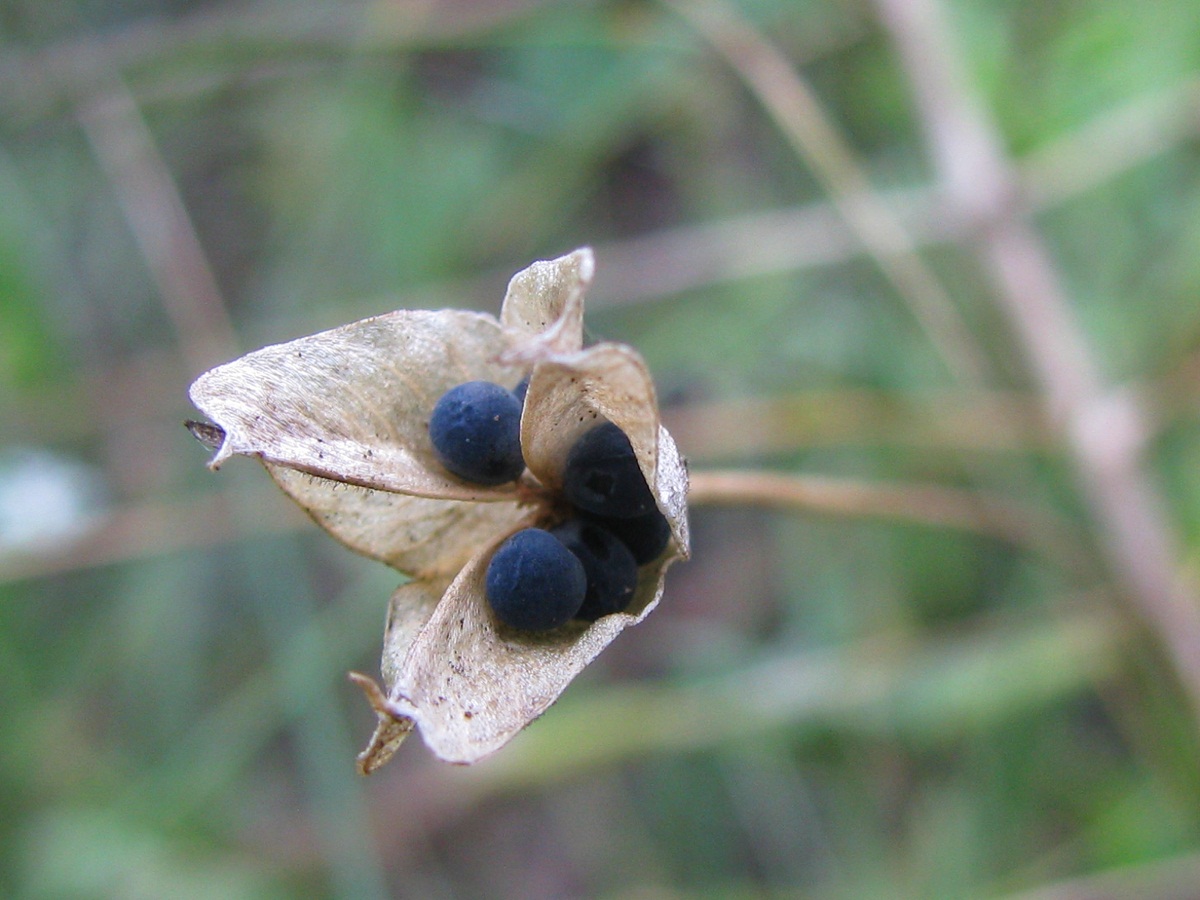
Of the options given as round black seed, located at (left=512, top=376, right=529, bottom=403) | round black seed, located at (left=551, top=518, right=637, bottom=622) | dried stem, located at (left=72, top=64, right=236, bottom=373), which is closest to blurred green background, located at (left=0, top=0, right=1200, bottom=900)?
dried stem, located at (left=72, top=64, right=236, bottom=373)

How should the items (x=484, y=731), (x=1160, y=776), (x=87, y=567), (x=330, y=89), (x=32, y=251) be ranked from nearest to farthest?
(x=484, y=731) → (x=1160, y=776) → (x=87, y=567) → (x=32, y=251) → (x=330, y=89)

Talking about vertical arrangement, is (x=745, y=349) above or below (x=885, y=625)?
above

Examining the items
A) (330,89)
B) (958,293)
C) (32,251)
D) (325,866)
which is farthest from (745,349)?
(32,251)

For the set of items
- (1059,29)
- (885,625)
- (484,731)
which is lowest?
A: (484,731)

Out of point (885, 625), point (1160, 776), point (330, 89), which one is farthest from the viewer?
point (330, 89)

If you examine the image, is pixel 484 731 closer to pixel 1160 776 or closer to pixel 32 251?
pixel 1160 776

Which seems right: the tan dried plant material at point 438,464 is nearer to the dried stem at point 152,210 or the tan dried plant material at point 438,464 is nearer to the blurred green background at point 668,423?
the blurred green background at point 668,423

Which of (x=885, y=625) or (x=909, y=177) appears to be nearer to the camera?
(x=885, y=625)
